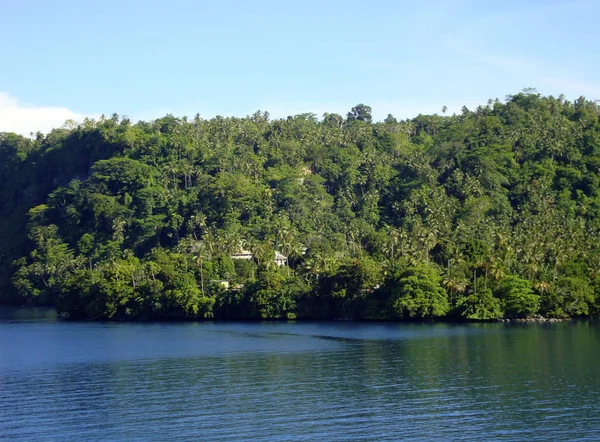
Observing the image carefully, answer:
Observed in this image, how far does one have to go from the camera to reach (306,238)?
138m

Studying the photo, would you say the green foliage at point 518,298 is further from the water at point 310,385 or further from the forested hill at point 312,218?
the water at point 310,385

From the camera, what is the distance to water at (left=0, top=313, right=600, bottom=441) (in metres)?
46.7

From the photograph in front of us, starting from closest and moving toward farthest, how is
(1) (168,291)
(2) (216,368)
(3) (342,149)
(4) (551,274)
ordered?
(2) (216,368)
(4) (551,274)
(1) (168,291)
(3) (342,149)

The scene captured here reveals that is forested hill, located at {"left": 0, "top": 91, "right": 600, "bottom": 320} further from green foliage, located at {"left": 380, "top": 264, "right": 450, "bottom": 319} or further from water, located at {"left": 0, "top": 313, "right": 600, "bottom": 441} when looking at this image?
water, located at {"left": 0, "top": 313, "right": 600, "bottom": 441}

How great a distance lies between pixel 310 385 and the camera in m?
58.2

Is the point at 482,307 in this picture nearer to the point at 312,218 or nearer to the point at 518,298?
the point at 518,298

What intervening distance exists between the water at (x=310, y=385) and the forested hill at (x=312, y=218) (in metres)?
13.7

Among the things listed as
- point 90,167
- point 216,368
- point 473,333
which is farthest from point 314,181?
point 216,368

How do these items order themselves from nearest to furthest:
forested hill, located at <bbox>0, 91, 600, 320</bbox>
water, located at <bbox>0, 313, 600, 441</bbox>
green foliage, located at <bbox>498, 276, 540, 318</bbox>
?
water, located at <bbox>0, 313, 600, 441</bbox> → green foliage, located at <bbox>498, 276, 540, 318</bbox> → forested hill, located at <bbox>0, 91, 600, 320</bbox>

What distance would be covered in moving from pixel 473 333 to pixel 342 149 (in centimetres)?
9429

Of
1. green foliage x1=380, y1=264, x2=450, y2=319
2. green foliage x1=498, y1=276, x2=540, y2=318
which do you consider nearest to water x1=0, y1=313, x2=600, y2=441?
green foliage x1=498, y1=276, x2=540, y2=318

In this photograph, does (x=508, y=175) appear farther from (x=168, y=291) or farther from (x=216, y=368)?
(x=216, y=368)

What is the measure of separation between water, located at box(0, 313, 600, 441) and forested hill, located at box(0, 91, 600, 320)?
13.7 m

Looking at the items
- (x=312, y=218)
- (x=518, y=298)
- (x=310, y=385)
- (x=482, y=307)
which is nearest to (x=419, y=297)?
(x=482, y=307)
